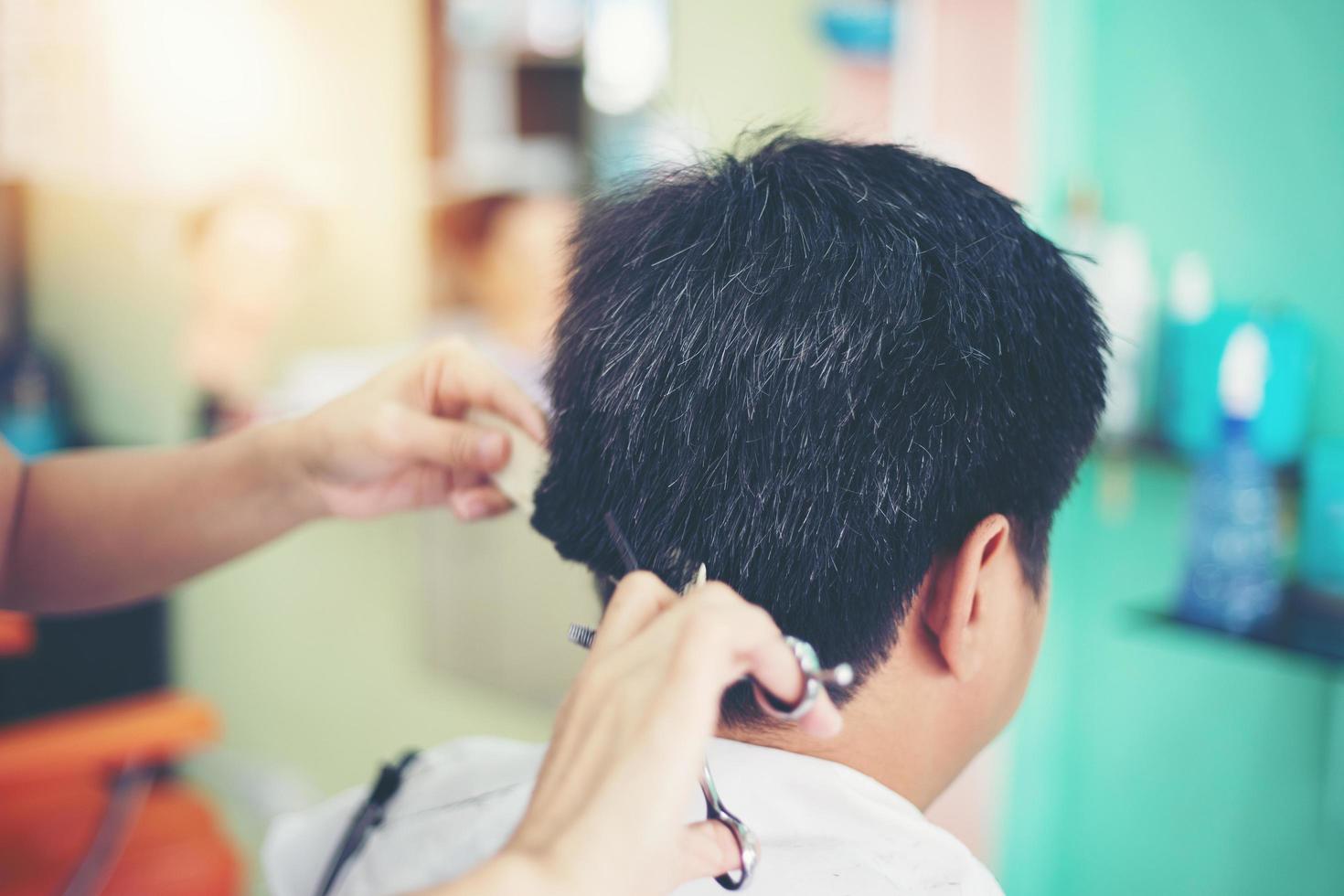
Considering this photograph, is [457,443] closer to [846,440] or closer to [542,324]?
[846,440]

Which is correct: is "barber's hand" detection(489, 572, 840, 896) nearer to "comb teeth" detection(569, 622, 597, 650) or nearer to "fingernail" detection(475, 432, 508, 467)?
"comb teeth" detection(569, 622, 597, 650)

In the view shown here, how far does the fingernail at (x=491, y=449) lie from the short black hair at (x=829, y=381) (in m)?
0.16

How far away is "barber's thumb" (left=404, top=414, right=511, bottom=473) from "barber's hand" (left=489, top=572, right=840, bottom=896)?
0.48 m

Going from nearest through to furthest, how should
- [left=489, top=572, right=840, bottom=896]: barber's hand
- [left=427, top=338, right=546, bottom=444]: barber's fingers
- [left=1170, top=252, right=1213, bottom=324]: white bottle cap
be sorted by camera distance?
1. [left=489, top=572, right=840, bottom=896]: barber's hand
2. [left=427, top=338, right=546, bottom=444]: barber's fingers
3. [left=1170, top=252, right=1213, bottom=324]: white bottle cap

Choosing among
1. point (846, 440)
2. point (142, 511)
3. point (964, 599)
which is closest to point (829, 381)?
point (846, 440)

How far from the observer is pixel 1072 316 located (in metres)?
0.87

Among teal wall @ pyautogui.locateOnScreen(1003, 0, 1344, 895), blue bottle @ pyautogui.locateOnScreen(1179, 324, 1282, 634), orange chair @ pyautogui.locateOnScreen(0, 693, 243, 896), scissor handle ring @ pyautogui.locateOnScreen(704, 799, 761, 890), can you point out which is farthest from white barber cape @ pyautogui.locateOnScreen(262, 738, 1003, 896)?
orange chair @ pyautogui.locateOnScreen(0, 693, 243, 896)

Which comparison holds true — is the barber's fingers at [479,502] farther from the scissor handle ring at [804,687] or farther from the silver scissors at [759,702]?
the scissor handle ring at [804,687]

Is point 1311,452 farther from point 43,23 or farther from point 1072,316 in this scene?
point 43,23

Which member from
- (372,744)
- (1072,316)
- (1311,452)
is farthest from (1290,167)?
(372,744)

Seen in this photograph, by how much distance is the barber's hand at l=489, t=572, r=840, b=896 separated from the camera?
0.51 meters

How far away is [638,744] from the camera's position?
0.52 metres

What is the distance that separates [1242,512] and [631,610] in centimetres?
162

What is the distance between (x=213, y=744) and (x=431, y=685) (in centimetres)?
86
